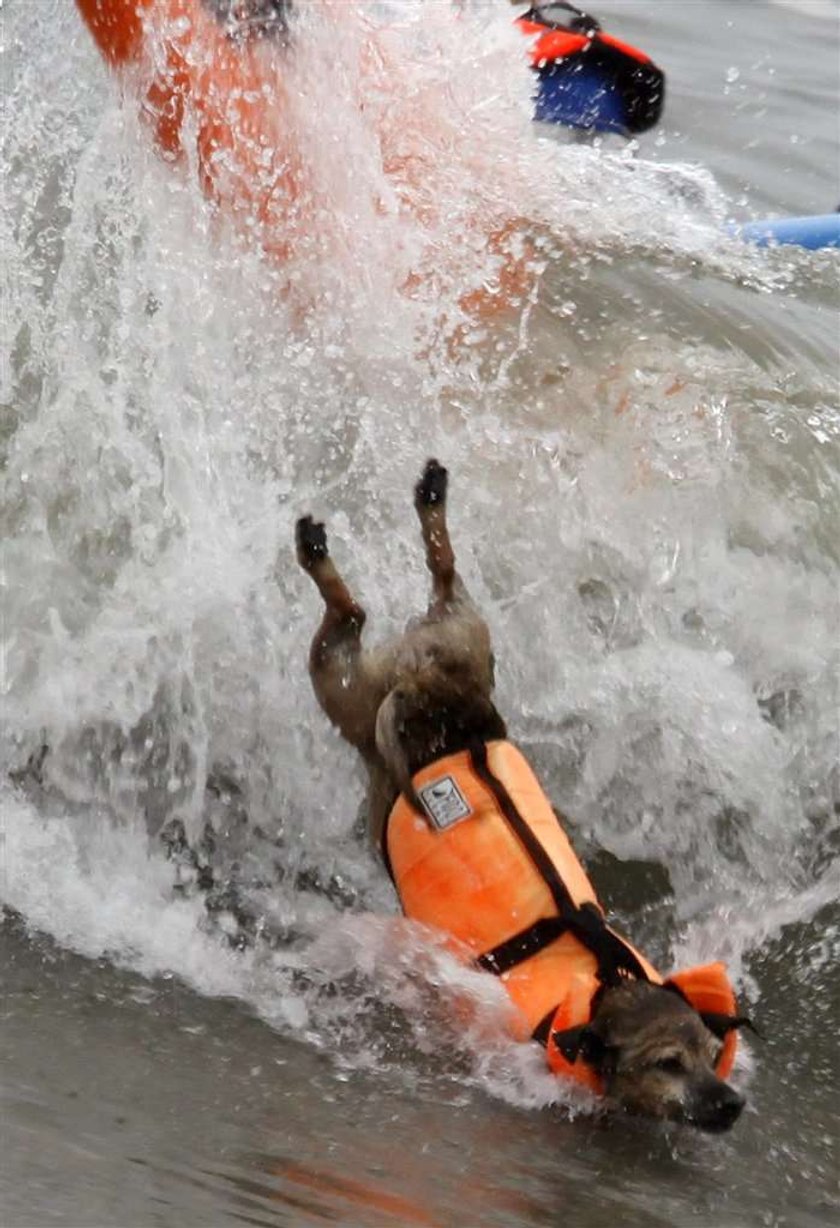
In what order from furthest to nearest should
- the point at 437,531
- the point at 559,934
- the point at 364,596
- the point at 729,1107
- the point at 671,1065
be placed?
the point at 364,596, the point at 437,531, the point at 559,934, the point at 671,1065, the point at 729,1107

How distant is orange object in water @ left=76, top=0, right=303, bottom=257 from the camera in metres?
5.50

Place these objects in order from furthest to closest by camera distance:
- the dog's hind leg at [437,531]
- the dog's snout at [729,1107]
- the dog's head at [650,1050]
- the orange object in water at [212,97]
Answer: the orange object in water at [212,97] < the dog's hind leg at [437,531] < the dog's head at [650,1050] < the dog's snout at [729,1107]

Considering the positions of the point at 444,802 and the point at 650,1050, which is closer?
the point at 650,1050

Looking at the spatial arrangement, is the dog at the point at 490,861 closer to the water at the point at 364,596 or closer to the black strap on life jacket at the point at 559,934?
the black strap on life jacket at the point at 559,934

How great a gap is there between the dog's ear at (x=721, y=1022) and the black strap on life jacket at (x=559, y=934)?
0.22m

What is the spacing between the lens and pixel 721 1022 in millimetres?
3717

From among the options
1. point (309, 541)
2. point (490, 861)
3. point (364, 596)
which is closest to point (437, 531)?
point (309, 541)

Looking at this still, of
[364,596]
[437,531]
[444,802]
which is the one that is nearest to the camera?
[444,802]

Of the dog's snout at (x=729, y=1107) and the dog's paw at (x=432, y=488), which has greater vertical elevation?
the dog's paw at (x=432, y=488)

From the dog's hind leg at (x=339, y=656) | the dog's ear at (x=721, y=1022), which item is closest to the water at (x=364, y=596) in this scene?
the dog's ear at (x=721, y=1022)

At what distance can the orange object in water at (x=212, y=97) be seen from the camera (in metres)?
5.50

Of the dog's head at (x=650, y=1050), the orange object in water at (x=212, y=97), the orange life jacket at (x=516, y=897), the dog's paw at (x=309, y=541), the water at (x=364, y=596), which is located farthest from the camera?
the orange object in water at (x=212, y=97)

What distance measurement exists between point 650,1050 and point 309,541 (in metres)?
1.64

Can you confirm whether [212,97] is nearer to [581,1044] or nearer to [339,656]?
[339,656]
